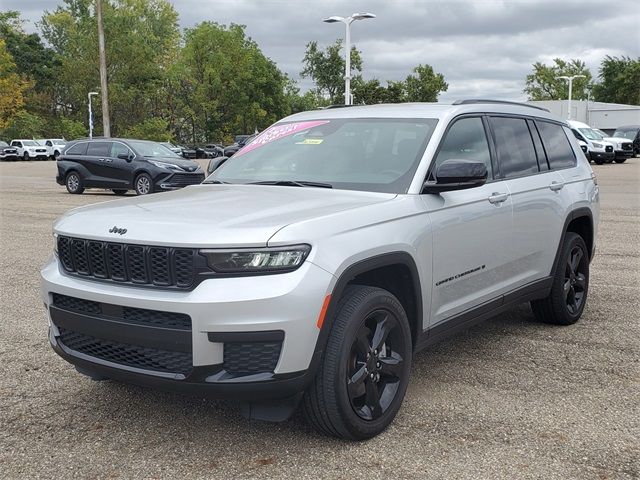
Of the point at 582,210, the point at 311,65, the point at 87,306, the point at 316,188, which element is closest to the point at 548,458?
the point at 316,188

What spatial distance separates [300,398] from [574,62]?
4292 inches

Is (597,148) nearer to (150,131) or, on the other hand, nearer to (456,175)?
(456,175)

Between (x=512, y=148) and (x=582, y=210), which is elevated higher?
(x=512, y=148)

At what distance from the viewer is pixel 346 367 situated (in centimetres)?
344

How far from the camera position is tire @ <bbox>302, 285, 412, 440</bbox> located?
3396mm

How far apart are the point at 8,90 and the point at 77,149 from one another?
1946 inches

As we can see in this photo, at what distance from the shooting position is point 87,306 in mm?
3559

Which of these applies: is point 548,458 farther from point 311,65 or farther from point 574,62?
point 574,62

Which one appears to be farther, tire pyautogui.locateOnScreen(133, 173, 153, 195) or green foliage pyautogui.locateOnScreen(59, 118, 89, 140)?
green foliage pyautogui.locateOnScreen(59, 118, 89, 140)

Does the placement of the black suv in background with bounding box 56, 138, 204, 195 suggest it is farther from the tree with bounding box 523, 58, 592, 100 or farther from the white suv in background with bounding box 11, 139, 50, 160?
the tree with bounding box 523, 58, 592, 100

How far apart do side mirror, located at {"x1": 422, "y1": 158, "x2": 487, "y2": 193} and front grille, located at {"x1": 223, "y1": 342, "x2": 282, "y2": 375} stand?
1458 mm

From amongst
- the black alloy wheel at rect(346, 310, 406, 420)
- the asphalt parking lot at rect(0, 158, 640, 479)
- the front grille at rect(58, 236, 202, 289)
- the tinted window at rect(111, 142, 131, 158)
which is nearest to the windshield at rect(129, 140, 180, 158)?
the tinted window at rect(111, 142, 131, 158)

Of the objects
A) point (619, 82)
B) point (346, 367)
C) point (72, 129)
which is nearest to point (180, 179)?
point (346, 367)

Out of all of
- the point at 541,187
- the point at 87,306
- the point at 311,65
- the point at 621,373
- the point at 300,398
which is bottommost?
the point at 621,373
